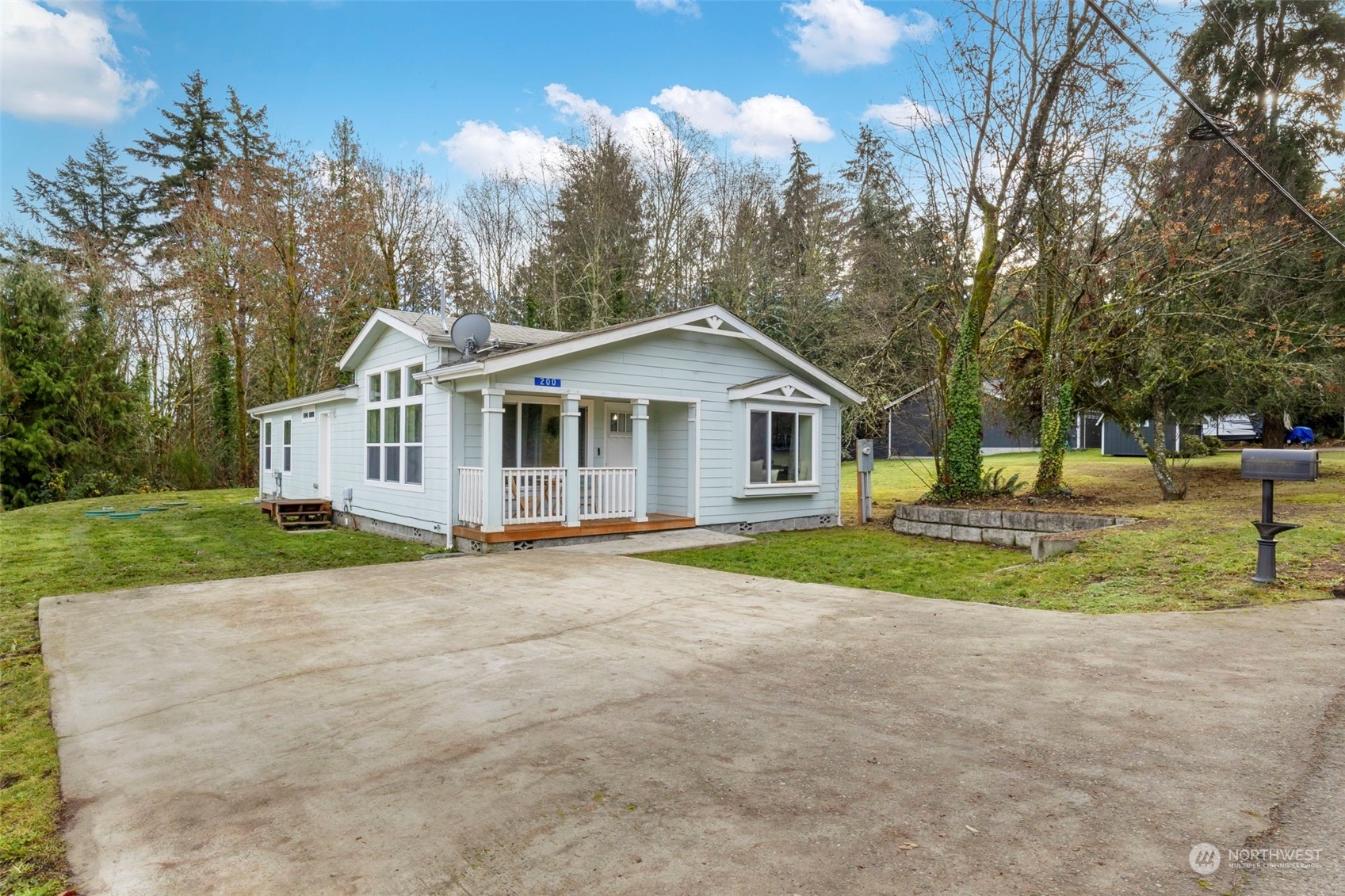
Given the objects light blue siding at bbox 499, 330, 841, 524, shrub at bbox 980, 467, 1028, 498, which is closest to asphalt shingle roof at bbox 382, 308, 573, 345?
light blue siding at bbox 499, 330, 841, 524

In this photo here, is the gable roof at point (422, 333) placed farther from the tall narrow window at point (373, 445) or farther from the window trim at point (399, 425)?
the tall narrow window at point (373, 445)

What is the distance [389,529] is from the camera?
41.2 feet

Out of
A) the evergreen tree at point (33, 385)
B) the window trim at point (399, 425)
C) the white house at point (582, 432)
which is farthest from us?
the evergreen tree at point (33, 385)

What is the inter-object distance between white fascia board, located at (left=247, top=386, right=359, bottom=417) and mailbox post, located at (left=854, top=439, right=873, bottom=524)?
9.46 metres

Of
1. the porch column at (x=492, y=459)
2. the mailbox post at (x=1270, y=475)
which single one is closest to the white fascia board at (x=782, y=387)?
the porch column at (x=492, y=459)

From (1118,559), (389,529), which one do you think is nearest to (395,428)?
(389,529)

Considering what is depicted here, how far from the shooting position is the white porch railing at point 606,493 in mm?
11055

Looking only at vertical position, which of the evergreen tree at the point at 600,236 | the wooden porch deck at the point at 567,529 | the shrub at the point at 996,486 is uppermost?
the evergreen tree at the point at 600,236

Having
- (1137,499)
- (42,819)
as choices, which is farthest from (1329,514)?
(42,819)

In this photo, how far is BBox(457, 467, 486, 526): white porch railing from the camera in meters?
10.1

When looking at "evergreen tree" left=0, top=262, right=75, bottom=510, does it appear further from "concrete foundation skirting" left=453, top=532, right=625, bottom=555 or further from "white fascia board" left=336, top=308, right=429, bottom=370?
"concrete foundation skirting" left=453, top=532, right=625, bottom=555

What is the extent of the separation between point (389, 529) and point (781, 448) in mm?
6966

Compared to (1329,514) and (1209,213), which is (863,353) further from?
(1329,514)

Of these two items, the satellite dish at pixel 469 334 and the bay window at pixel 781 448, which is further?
the bay window at pixel 781 448
